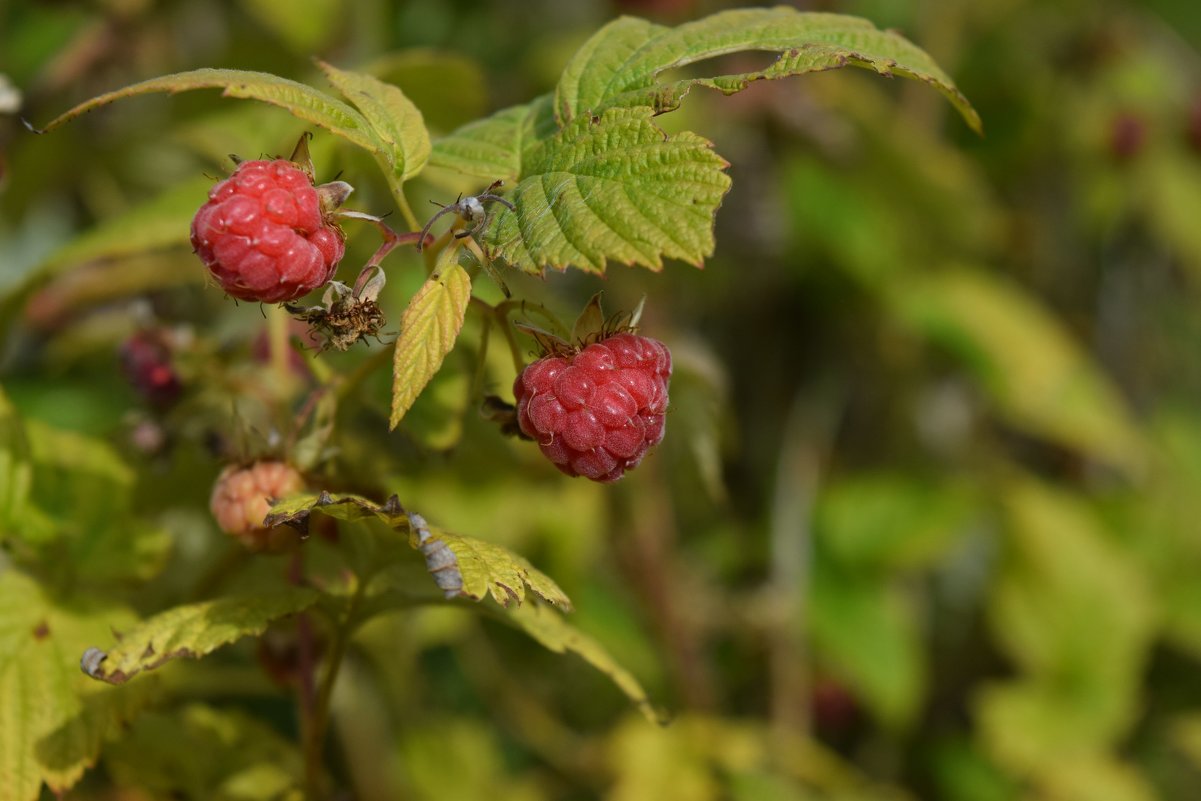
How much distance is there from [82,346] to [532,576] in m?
0.92

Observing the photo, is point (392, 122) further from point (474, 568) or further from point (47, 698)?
point (47, 698)

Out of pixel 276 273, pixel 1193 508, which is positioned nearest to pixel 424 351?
pixel 276 273

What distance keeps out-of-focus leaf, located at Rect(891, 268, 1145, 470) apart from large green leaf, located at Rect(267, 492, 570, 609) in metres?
1.39

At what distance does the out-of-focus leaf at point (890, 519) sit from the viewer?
1.89 meters

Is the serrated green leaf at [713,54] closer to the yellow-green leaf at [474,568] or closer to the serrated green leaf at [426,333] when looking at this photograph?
the serrated green leaf at [426,333]

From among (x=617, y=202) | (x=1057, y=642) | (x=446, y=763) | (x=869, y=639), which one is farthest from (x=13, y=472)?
(x=1057, y=642)

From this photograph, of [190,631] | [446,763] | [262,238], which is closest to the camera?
[262,238]

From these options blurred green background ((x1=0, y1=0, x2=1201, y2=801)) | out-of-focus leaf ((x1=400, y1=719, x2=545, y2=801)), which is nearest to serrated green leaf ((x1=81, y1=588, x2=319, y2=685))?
blurred green background ((x1=0, y1=0, x2=1201, y2=801))

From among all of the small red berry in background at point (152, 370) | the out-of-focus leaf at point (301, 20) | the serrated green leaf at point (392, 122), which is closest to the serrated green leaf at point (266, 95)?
the serrated green leaf at point (392, 122)

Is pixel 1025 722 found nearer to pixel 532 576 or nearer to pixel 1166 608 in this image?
pixel 1166 608

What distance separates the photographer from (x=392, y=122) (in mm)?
693

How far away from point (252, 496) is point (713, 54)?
1.27 ft

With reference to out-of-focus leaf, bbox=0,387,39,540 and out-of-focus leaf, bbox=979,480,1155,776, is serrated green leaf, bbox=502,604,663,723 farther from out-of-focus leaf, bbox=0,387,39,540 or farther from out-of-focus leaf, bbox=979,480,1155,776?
out-of-focus leaf, bbox=979,480,1155,776

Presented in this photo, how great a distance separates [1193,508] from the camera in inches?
91.6
